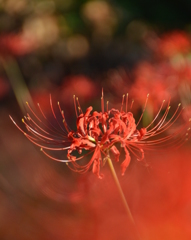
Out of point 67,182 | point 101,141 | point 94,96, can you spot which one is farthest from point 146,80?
point 101,141

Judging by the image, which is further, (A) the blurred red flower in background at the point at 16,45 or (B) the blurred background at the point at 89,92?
(A) the blurred red flower in background at the point at 16,45

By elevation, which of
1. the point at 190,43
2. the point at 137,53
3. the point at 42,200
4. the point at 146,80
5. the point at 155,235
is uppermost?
the point at 137,53

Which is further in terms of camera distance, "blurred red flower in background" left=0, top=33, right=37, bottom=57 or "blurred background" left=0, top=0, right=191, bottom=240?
"blurred red flower in background" left=0, top=33, right=37, bottom=57

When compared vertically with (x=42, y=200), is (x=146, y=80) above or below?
above

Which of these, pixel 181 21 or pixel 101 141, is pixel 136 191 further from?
pixel 181 21

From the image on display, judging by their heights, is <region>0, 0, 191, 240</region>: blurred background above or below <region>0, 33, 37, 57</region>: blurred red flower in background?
below

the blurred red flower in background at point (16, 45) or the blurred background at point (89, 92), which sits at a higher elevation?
the blurred red flower in background at point (16, 45)

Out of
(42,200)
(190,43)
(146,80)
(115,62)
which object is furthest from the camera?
(115,62)

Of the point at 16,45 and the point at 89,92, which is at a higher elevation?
the point at 16,45
